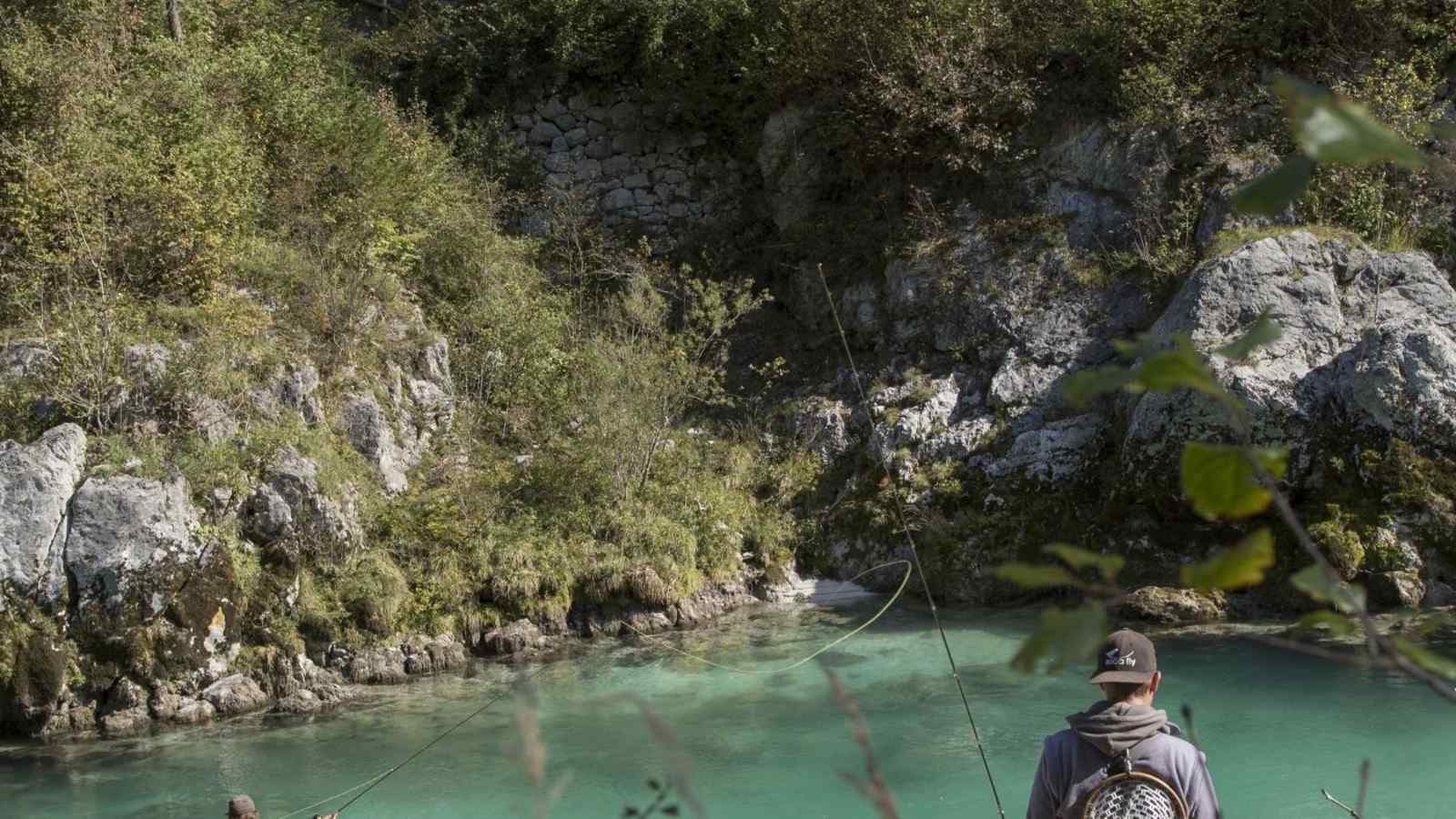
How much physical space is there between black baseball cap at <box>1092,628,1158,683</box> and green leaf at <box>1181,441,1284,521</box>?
2.25m

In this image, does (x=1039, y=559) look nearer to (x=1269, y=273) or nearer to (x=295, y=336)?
(x=1269, y=273)

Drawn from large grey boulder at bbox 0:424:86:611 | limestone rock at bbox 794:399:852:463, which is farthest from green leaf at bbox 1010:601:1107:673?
limestone rock at bbox 794:399:852:463

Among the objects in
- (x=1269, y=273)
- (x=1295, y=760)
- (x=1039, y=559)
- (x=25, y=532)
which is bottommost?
(x=1295, y=760)

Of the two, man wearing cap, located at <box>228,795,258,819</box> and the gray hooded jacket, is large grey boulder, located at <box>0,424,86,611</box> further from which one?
the gray hooded jacket

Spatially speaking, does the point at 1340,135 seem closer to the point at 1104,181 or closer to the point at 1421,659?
the point at 1421,659

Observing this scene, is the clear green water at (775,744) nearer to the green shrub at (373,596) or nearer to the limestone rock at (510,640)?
the limestone rock at (510,640)

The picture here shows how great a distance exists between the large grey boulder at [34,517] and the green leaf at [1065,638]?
8.93 metres

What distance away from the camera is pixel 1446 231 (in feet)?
34.4

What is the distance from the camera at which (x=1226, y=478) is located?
91 cm

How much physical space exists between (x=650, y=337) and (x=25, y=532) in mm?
5725

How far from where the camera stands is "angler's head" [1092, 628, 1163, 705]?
305 centimetres

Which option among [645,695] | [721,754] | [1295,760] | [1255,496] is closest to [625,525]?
[645,695]

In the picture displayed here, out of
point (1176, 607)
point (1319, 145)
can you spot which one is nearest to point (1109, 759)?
point (1319, 145)

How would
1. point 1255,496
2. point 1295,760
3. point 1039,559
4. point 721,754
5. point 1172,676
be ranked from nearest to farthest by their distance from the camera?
1. point 1255,496
2. point 1295,760
3. point 721,754
4. point 1172,676
5. point 1039,559
